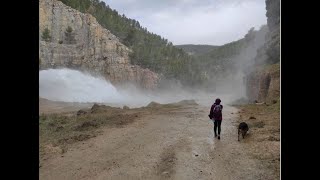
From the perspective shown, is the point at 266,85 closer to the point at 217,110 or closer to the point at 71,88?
the point at 217,110

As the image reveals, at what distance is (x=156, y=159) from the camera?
42.7 feet

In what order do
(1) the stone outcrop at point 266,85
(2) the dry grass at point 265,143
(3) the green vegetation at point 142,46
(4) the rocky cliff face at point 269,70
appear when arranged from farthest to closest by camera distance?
(3) the green vegetation at point 142,46
(4) the rocky cliff face at point 269,70
(1) the stone outcrop at point 266,85
(2) the dry grass at point 265,143

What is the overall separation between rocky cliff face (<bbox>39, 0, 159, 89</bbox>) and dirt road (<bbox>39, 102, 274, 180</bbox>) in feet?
205

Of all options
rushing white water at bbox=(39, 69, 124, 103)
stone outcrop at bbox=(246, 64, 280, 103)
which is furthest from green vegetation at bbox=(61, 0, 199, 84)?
stone outcrop at bbox=(246, 64, 280, 103)

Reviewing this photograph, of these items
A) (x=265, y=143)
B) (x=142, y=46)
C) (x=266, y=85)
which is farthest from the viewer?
(x=142, y=46)

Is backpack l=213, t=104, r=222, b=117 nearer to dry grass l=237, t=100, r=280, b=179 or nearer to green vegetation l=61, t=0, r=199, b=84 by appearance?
dry grass l=237, t=100, r=280, b=179

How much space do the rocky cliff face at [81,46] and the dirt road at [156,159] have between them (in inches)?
2456

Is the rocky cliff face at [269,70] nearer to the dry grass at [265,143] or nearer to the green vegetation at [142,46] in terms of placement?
the dry grass at [265,143]

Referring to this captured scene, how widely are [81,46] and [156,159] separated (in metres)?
75.6

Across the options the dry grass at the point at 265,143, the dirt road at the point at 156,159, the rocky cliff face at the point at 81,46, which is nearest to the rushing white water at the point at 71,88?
the rocky cliff face at the point at 81,46

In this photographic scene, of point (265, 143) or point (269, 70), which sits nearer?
point (265, 143)

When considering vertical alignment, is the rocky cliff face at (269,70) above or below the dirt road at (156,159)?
above

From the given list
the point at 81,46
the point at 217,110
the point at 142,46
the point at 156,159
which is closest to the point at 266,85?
the point at 217,110

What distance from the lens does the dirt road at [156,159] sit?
11.4 m
